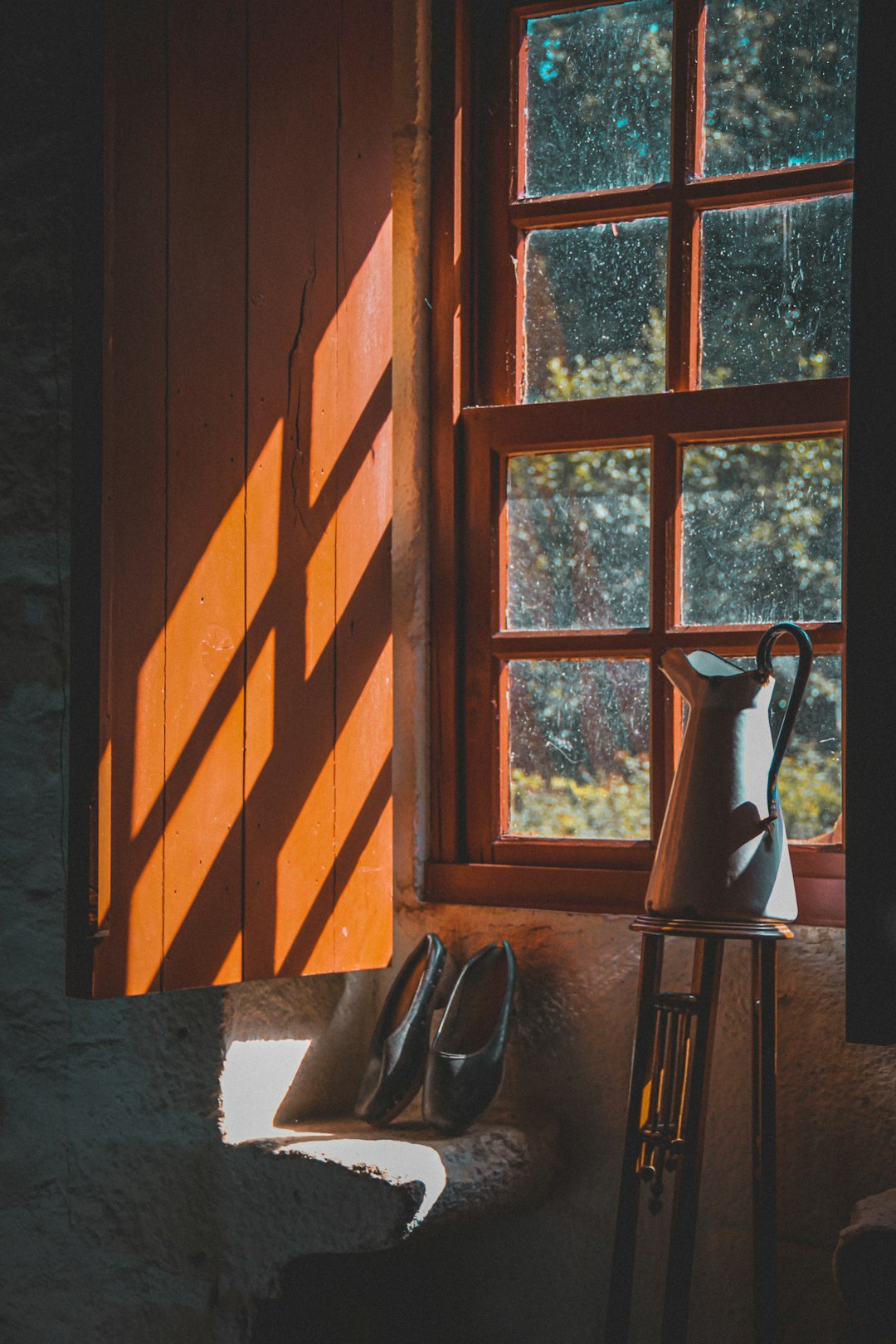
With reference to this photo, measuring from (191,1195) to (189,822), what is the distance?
616 millimetres

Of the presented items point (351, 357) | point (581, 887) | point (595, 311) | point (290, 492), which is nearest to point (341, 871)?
point (581, 887)

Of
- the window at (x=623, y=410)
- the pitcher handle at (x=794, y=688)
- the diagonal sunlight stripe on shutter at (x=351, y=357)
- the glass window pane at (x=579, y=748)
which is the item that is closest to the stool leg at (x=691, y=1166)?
the pitcher handle at (x=794, y=688)

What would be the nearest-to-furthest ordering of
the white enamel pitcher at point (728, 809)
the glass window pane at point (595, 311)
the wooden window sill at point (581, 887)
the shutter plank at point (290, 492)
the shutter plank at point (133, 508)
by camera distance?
the shutter plank at point (133, 508) → the white enamel pitcher at point (728, 809) → the shutter plank at point (290, 492) → the wooden window sill at point (581, 887) → the glass window pane at point (595, 311)

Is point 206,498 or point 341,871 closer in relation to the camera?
point 206,498

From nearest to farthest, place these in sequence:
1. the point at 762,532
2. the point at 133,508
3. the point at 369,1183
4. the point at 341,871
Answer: the point at 133,508, the point at 369,1183, the point at 341,871, the point at 762,532

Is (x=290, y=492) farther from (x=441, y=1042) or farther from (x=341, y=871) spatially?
(x=441, y=1042)

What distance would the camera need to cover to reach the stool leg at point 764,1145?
5.65 feet

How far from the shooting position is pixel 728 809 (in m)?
1.74

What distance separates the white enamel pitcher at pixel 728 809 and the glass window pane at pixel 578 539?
0.38m

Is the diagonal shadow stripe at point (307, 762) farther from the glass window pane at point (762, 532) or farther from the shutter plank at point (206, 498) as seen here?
the glass window pane at point (762, 532)

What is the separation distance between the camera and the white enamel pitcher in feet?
5.63

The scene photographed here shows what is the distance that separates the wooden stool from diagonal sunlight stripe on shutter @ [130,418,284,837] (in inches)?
26.3

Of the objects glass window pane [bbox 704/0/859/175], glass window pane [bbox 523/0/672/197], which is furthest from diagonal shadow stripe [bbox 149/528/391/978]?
glass window pane [bbox 704/0/859/175]

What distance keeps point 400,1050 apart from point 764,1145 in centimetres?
58
